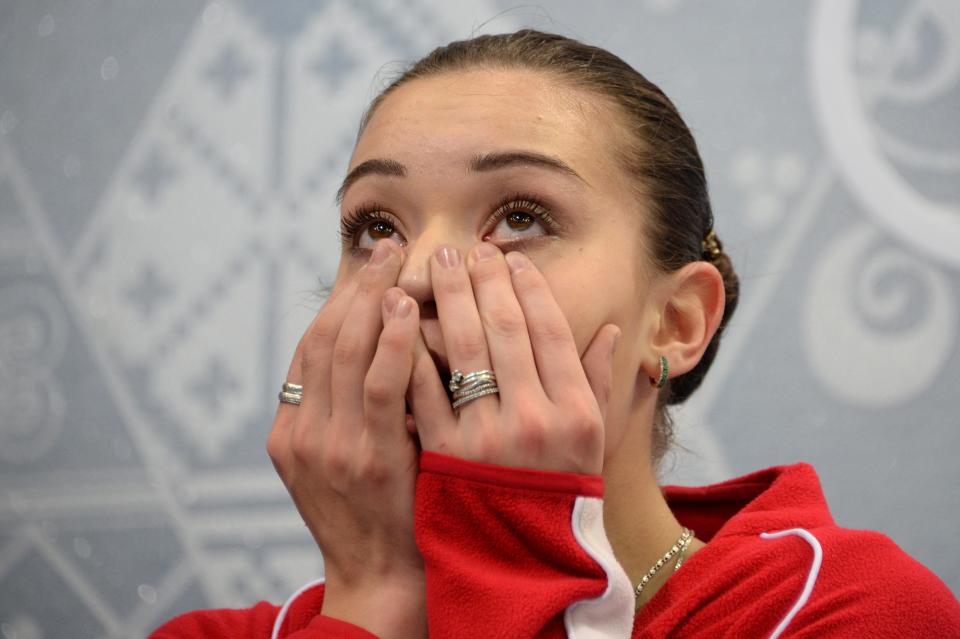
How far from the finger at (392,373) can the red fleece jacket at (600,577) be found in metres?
0.05

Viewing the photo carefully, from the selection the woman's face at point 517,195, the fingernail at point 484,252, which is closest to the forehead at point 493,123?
the woman's face at point 517,195

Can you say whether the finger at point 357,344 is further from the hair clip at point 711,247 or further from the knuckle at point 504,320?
the hair clip at point 711,247

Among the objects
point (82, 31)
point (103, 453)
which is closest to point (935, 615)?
point (103, 453)

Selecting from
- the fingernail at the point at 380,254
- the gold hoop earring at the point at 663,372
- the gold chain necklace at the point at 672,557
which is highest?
the fingernail at the point at 380,254

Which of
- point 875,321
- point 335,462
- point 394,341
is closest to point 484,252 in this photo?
point 394,341

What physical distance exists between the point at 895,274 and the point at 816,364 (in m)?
0.20

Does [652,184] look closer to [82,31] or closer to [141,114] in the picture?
[141,114]

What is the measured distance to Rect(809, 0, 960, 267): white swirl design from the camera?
1.63 m

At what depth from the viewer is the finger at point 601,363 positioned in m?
0.94

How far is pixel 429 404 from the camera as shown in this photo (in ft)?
2.94

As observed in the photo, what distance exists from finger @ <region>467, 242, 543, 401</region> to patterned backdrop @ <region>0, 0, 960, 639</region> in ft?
2.58

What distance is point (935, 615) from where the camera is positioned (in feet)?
3.03

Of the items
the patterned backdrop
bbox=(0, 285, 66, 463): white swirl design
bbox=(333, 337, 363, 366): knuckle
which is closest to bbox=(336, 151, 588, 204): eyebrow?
bbox=(333, 337, 363, 366): knuckle

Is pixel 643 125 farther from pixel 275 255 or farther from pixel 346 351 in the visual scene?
pixel 275 255
